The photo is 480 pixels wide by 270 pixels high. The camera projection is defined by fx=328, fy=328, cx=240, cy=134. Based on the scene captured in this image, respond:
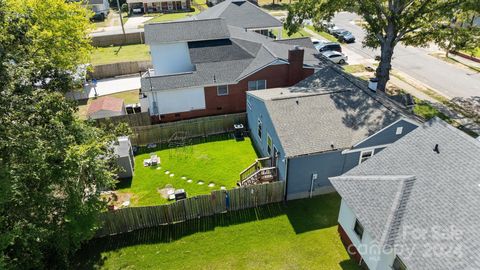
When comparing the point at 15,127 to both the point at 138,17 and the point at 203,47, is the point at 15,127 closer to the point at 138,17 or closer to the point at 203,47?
the point at 203,47

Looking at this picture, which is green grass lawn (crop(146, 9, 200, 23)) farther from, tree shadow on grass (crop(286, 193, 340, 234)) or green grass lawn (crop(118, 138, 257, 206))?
tree shadow on grass (crop(286, 193, 340, 234))

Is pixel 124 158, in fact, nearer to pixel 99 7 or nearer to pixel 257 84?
pixel 257 84

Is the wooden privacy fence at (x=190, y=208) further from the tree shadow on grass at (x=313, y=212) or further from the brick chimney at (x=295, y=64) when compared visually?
the brick chimney at (x=295, y=64)

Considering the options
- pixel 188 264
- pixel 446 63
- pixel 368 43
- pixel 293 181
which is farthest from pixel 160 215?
pixel 446 63

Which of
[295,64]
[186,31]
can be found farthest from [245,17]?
[295,64]

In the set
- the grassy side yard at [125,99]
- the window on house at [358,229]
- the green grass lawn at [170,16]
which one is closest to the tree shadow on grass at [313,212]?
the window on house at [358,229]

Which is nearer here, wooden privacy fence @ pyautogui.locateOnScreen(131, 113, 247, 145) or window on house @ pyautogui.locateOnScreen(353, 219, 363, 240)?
window on house @ pyautogui.locateOnScreen(353, 219, 363, 240)

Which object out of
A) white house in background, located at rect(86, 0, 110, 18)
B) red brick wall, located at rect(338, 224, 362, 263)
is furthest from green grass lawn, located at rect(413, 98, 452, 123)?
white house in background, located at rect(86, 0, 110, 18)
